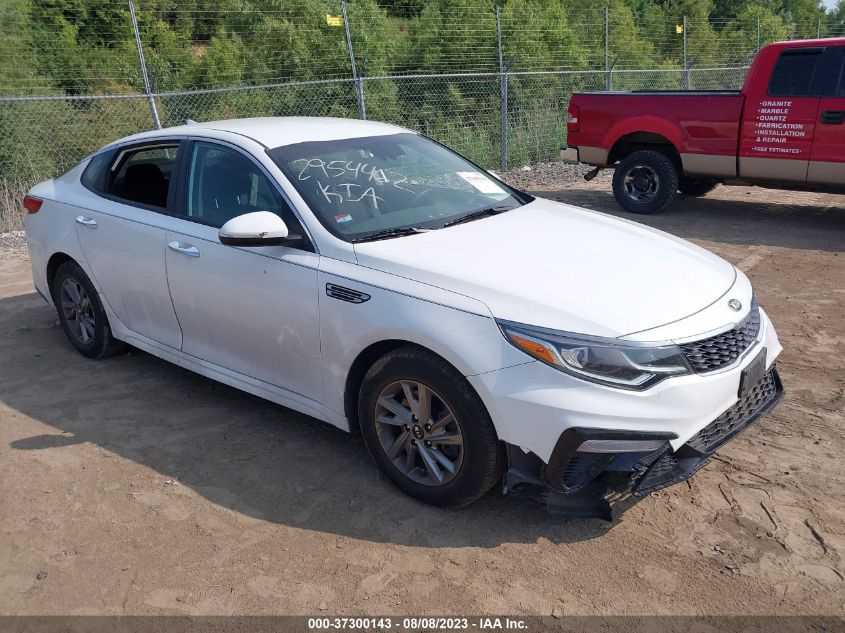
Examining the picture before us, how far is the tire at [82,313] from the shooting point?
17.1ft

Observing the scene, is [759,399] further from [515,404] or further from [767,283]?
[767,283]

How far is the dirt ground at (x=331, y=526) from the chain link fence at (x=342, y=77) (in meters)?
7.36

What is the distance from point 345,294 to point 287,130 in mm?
1366

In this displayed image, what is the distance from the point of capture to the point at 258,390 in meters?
4.13

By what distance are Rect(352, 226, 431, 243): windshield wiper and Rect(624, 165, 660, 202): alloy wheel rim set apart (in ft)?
21.1

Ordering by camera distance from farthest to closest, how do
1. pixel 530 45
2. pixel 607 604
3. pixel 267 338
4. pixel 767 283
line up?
pixel 530 45 → pixel 767 283 → pixel 267 338 → pixel 607 604

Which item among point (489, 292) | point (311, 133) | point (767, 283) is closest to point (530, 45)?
point (767, 283)

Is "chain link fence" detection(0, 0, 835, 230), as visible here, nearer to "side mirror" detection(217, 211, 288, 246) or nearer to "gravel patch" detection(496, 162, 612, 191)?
"gravel patch" detection(496, 162, 612, 191)

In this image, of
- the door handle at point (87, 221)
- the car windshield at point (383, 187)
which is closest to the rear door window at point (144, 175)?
the door handle at point (87, 221)

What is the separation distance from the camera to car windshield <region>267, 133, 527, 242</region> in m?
3.89

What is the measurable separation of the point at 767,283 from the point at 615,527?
4081 mm

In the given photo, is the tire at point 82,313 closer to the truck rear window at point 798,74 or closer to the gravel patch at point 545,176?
the truck rear window at point 798,74

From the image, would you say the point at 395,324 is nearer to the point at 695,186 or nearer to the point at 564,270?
the point at 564,270

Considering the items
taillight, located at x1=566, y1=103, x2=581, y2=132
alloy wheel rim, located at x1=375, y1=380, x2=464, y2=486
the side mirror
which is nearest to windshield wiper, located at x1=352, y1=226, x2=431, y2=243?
the side mirror
